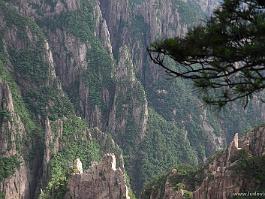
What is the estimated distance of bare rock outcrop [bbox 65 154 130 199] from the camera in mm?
50906

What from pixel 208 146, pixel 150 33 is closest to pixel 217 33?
pixel 208 146

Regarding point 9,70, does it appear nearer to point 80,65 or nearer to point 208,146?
point 80,65

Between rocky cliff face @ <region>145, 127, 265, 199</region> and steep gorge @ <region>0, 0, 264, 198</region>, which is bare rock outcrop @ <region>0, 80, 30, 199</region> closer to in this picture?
steep gorge @ <region>0, 0, 264, 198</region>

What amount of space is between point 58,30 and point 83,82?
12494 mm

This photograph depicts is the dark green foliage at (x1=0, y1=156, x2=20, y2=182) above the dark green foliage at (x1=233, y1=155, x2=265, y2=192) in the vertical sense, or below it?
below

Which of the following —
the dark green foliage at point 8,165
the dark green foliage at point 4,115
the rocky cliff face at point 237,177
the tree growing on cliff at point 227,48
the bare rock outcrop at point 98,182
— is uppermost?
the tree growing on cliff at point 227,48

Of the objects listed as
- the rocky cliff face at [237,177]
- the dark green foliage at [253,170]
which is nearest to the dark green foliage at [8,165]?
the rocky cliff face at [237,177]

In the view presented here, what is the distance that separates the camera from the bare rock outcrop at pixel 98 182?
2004 inches

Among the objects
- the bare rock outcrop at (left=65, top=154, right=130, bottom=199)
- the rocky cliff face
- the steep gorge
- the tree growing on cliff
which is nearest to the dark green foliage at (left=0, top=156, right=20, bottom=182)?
the steep gorge

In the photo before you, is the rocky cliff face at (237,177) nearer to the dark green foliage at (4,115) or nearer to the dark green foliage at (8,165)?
the dark green foliage at (8,165)

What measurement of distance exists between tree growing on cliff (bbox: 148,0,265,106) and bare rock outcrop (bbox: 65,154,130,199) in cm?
4041

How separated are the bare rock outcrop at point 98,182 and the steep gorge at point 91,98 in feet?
18.7

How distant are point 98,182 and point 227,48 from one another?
42228mm

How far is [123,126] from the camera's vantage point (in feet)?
344
